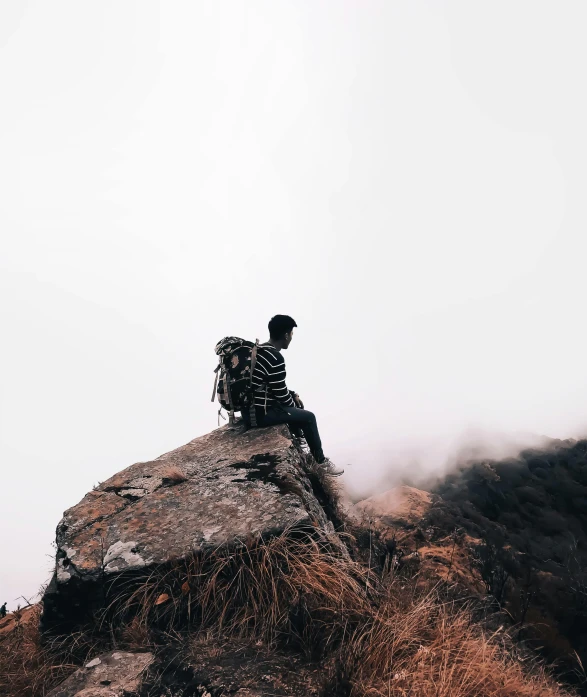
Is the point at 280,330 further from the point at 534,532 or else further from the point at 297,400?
the point at 534,532

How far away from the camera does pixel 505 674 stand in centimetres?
287

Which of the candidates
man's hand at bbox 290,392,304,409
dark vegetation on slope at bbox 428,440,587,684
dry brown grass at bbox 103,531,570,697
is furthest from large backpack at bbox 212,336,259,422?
dark vegetation on slope at bbox 428,440,587,684

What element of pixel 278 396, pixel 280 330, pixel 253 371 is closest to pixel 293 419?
pixel 278 396

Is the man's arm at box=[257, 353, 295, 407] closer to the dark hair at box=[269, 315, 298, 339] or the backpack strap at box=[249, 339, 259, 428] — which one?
the backpack strap at box=[249, 339, 259, 428]

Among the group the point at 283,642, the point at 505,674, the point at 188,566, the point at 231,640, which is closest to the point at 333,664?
the point at 283,642

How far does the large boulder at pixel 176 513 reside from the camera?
378cm

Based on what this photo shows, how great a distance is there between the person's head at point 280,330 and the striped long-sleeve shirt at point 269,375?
0.44m

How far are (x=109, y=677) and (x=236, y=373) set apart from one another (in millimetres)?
3659

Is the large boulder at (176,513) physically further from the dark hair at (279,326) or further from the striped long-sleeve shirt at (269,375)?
the dark hair at (279,326)

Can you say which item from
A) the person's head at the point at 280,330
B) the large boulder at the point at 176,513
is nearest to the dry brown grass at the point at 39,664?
the large boulder at the point at 176,513

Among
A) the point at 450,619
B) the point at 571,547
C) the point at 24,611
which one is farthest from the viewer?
the point at 571,547

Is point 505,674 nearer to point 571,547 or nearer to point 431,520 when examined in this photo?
point 431,520

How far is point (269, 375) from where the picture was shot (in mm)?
6035

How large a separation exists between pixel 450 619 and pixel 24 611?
17.1 ft
